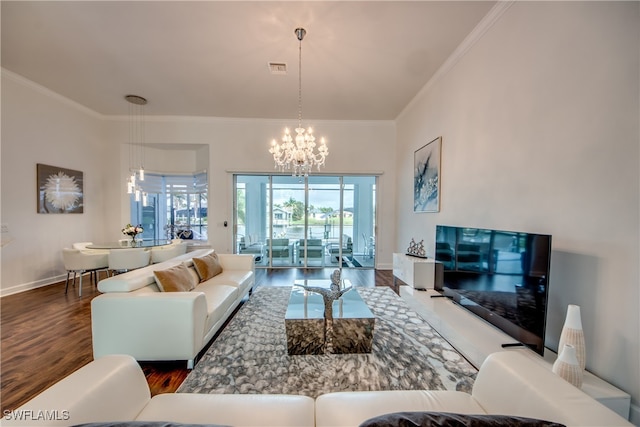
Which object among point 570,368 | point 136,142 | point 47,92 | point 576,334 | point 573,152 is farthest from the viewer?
point 136,142

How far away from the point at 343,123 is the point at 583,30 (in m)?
4.25

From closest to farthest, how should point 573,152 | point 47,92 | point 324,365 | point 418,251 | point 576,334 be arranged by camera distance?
point 576,334
point 573,152
point 324,365
point 418,251
point 47,92

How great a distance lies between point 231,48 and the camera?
3098 millimetres

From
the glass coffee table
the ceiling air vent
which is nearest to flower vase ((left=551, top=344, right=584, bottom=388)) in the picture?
the glass coffee table

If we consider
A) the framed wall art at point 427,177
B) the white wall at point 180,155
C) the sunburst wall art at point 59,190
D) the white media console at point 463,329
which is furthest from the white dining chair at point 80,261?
the framed wall art at point 427,177

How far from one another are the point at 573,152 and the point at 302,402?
2.35 meters

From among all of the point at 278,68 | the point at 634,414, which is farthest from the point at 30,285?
the point at 634,414

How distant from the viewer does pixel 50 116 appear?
4.36 metres

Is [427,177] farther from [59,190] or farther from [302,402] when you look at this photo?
[59,190]

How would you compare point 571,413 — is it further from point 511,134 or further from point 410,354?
point 511,134

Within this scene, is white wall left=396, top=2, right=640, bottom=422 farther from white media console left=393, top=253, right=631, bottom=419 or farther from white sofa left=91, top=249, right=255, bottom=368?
white sofa left=91, top=249, right=255, bottom=368

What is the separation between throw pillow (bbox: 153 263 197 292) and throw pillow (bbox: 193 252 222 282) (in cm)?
45

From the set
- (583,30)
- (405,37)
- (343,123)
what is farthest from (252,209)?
(583,30)

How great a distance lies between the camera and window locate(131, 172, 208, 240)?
6.05 metres
